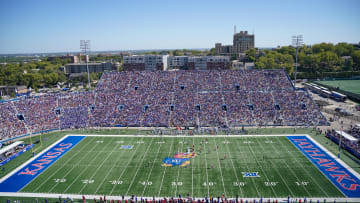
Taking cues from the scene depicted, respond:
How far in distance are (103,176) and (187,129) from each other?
590 inches

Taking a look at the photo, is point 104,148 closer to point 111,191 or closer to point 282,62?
point 111,191

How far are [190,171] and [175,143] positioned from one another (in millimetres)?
7278

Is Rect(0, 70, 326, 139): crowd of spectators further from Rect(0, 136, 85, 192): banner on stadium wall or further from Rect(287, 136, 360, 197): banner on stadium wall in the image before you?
Rect(287, 136, 360, 197): banner on stadium wall

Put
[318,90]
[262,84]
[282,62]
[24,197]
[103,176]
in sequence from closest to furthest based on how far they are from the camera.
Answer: [24,197], [103,176], [262,84], [318,90], [282,62]

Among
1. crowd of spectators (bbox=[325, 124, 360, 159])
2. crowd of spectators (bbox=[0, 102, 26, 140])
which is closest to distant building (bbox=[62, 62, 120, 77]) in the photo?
crowd of spectators (bbox=[0, 102, 26, 140])

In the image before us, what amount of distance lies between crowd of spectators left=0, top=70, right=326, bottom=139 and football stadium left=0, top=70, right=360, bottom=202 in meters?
0.17

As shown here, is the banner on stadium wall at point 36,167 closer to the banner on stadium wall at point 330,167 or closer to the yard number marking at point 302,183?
the yard number marking at point 302,183

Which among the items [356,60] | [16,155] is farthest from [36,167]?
[356,60]

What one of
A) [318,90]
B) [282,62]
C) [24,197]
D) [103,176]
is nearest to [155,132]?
[103,176]

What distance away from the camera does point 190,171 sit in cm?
2316

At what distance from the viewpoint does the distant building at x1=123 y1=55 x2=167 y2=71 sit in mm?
87688

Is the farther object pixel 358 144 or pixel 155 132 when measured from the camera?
pixel 155 132

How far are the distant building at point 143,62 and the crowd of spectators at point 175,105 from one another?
1663 inches

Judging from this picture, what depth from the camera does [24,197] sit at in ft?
64.5
